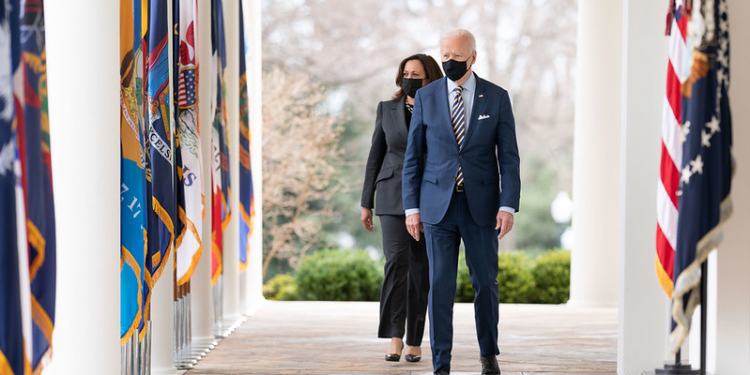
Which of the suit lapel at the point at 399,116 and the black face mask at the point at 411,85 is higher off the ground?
the black face mask at the point at 411,85

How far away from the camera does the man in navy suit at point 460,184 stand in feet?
14.7

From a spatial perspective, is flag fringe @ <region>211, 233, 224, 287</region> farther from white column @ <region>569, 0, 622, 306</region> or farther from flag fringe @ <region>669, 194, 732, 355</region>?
white column @ <region>569, 0, 622, 306</region>

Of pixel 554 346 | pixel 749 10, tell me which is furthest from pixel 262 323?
pixel 749 10

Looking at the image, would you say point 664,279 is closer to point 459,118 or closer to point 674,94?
point 674,94

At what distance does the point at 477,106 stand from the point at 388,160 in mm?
1059

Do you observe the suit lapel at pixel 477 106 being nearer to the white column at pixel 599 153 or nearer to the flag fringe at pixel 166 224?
the flag fringe at pixel 166 224

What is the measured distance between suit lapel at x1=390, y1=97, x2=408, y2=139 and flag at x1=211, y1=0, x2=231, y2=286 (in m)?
1.45

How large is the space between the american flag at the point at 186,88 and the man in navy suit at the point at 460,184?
1424 millimetres

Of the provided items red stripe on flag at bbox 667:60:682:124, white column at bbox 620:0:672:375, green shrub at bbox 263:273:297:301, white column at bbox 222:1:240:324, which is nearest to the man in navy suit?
white column at bbox 620:0:672:375

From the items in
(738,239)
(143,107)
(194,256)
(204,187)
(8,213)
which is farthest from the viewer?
(204,187)

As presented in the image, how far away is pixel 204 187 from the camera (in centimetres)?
602

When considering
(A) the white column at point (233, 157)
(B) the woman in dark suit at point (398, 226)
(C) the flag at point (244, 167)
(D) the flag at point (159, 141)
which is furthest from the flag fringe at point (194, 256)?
(C) the flag at point (244, 167)

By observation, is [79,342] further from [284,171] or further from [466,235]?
[284,171]

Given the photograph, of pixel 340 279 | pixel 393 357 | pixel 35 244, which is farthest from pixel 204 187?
pixel 340 279
